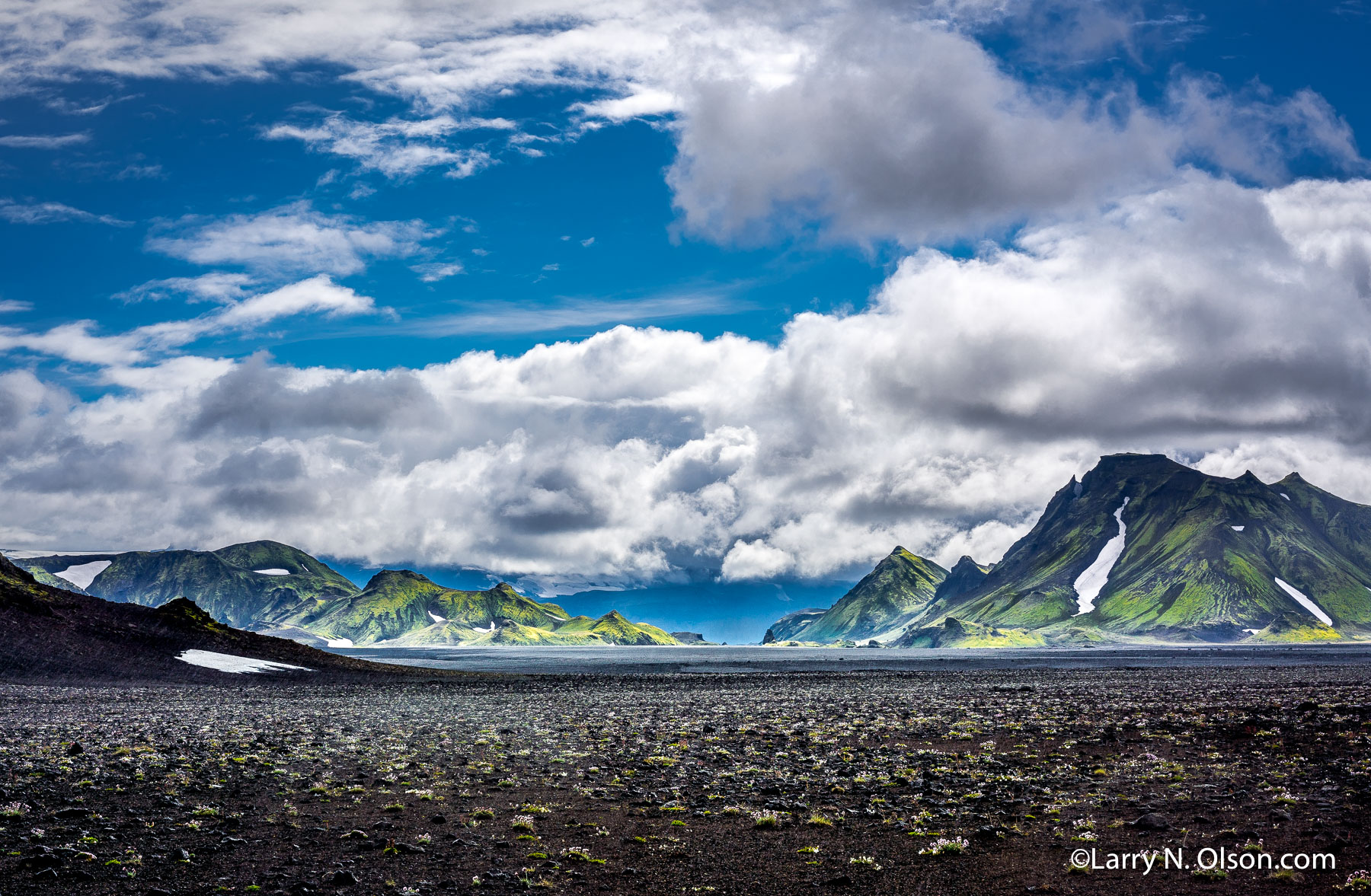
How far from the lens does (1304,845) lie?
21953mm

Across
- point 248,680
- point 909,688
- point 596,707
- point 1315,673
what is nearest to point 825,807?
point 596,707

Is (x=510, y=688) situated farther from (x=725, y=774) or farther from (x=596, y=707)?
(x=725, y=774)

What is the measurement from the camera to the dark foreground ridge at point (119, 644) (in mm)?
90562

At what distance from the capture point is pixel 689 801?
29500 mm

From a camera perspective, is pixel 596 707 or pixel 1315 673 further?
pixel 1315 673

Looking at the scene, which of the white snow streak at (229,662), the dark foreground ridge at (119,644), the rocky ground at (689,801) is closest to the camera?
the rocky ground at (689,801)

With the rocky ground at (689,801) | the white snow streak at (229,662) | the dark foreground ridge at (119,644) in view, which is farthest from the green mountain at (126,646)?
the rocky ground at (689,801)

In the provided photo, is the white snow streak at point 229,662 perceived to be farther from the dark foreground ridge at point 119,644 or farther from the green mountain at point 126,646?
the dark foreground ridge at point 119,644

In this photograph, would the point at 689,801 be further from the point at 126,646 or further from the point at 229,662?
the point at 126,646

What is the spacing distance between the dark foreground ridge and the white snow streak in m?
1.26

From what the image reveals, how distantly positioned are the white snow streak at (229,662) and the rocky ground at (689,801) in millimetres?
46617

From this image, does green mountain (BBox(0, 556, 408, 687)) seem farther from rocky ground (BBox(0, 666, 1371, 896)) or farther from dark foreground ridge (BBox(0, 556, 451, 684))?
rocky ground (BBox(0, 666, 1371, 896))

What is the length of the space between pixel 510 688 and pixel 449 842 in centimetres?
7045

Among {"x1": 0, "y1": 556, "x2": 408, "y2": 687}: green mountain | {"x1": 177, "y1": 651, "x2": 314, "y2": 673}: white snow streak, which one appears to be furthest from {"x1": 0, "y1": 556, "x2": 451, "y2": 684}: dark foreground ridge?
{"x1": 177, "y1": 651, "x2": 314, "y2": 673}: white snow streak
